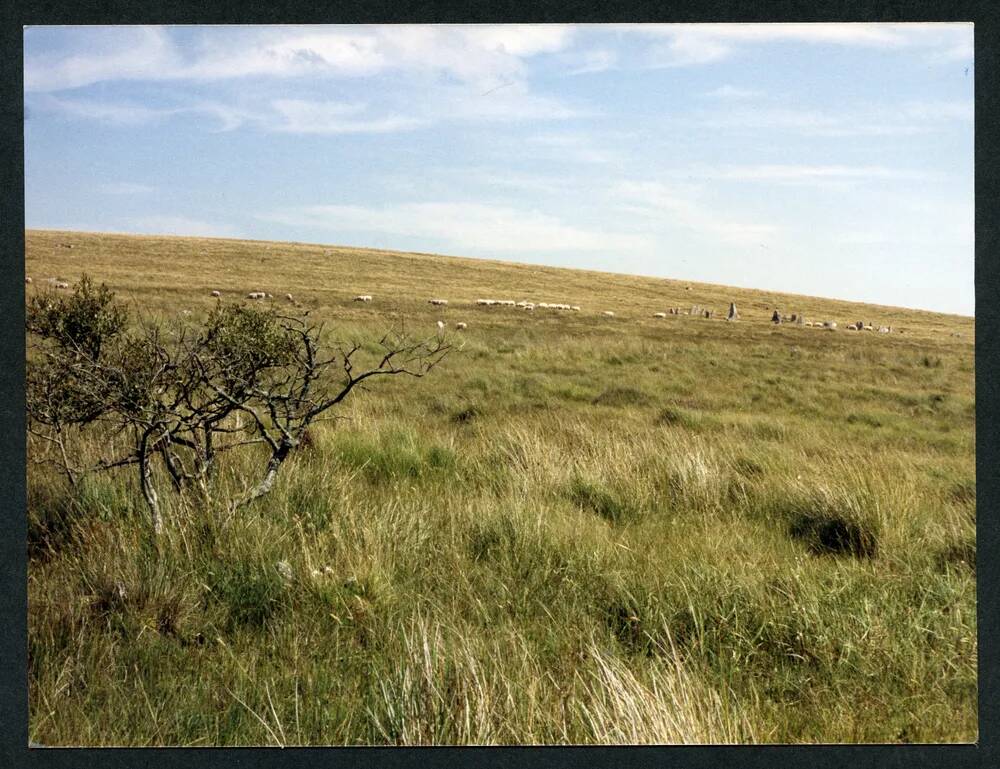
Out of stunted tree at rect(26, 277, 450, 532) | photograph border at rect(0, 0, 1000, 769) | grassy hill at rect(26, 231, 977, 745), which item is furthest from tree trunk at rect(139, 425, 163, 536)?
photograph border at rect(0, 0, 1000, 769)

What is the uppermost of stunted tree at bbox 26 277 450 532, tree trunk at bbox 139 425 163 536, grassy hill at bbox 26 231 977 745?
stunted tree at bbox 26 277 450 532

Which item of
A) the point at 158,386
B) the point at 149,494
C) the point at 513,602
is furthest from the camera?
the point at 158,386

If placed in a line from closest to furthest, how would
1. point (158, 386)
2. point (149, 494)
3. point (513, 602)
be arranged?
point (513, 602) → point (149, 494) → point (158, 386)

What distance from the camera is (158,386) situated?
170 inches

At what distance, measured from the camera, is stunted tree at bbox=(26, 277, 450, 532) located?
13.2 feet

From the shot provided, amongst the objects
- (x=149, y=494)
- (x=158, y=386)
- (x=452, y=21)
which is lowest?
(x=149, y=494)

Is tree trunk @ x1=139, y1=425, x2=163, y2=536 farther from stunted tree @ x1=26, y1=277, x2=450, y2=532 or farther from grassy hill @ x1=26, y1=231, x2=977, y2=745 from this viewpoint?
grassy hill @ x1=26, y1=231, x2=977, y2=745

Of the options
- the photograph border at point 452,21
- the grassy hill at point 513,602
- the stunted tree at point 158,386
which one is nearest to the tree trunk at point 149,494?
A: the stunted tree at point 158,386

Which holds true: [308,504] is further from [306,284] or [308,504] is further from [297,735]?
[306,284]

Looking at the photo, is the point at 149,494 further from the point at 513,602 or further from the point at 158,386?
the point at 513,602

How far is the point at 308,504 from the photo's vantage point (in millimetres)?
4398

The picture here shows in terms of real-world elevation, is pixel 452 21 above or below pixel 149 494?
above

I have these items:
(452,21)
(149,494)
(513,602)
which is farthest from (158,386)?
(452,21)

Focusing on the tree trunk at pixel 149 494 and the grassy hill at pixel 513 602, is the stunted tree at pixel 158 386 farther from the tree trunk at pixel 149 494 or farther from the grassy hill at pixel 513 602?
the grassy hill at pixel 513 602
